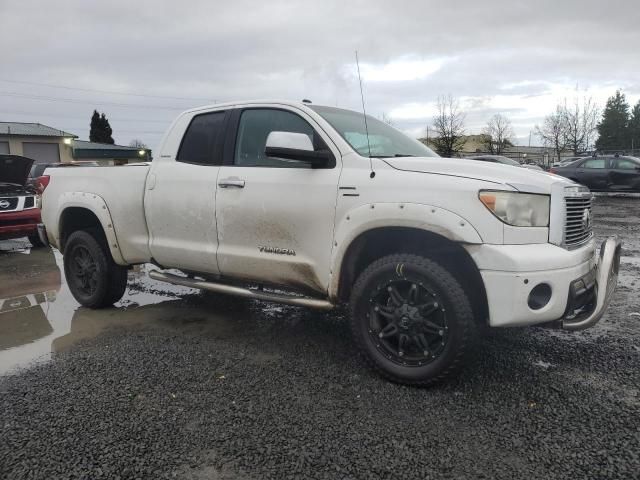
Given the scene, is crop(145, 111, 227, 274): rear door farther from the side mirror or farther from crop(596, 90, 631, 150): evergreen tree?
crop(596, 90, 631, 150): evergreen tree

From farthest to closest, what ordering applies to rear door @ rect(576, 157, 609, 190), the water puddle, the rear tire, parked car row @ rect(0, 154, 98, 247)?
rear door @ rect(576, 157, 609, 190) → the rear tire → parked car row @ rect(0, 154, 98, 247) → the water puddle

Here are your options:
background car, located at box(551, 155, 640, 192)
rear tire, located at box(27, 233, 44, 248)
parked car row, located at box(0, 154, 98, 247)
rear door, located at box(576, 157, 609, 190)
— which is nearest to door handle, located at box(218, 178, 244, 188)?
parked car row, located at box(0, 154, 98, 247)

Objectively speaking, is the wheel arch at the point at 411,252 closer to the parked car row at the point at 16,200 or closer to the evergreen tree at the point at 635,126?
the parked car row at the point at 16,200

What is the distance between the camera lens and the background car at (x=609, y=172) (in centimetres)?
1631

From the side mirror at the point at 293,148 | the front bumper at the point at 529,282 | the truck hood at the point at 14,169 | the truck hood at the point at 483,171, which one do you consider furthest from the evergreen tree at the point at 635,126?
the side mirror at the point at 293,148

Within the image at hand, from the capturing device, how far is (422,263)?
2.96m

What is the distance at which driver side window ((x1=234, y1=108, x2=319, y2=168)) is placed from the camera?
3.69 metres

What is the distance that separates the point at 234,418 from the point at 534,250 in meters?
1.95

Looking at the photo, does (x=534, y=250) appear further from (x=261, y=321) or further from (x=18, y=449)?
(x=18, y=449)

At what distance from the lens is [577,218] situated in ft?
10.3

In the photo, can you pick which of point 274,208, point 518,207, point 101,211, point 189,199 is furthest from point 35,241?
point 518,207

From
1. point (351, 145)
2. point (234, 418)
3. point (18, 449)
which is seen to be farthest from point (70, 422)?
point (351, 145)

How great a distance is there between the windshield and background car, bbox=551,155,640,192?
49.1 ft

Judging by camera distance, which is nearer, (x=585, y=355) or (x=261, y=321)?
(x=585, y=355)
